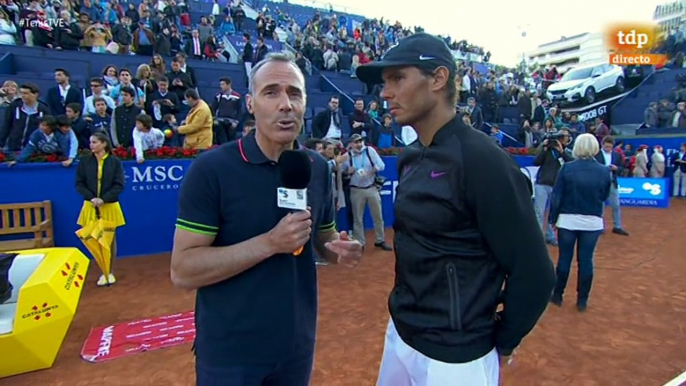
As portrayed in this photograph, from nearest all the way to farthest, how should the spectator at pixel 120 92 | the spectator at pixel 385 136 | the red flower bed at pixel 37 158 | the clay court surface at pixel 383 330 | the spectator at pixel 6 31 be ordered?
1. the clay court surface at pixel 383 330
2. the red flower bed at pixel 37 158
3. the spectator at pixel 120 92
4. the spectator at pixel 6 31
5. the spectator at pixel 385 136

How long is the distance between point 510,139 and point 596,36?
289 ft

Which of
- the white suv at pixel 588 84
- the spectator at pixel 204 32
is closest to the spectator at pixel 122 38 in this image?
the spectator at pixel 204 32

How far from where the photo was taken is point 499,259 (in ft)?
5.41

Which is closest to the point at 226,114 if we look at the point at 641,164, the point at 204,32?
the point at 204,32

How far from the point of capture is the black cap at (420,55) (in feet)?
5.67

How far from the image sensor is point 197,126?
829 centimetres

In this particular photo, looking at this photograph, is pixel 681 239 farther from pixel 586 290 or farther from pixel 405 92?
pixel 405 92

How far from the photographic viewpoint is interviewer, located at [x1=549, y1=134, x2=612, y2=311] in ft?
16.5

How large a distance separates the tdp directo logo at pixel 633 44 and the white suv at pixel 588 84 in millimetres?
3469

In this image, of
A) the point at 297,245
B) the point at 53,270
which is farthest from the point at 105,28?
the point at 297,245

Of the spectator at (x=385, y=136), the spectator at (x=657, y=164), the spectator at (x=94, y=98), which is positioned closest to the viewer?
the spectator at (x=94, y=98)

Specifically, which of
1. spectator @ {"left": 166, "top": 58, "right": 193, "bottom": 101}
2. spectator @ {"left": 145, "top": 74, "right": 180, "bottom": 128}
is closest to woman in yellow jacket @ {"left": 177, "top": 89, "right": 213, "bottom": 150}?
spectator @ {"left": 145, "top": 74, "right": 180, "bottom": 128}

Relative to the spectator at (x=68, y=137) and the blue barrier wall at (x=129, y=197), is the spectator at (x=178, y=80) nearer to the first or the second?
the blue barrier wall at (x=129, y=197)

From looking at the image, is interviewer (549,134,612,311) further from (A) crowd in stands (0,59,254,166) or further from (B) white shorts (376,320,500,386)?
(A) crowd in stands (0,59,254,166)
